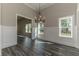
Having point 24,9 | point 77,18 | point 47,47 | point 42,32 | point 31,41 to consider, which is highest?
point 24,9

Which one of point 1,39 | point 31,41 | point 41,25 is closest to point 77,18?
point 41,25

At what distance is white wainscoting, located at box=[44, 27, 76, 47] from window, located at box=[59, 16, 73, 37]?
179 millimetres

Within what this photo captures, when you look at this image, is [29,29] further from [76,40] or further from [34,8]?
[76,40]

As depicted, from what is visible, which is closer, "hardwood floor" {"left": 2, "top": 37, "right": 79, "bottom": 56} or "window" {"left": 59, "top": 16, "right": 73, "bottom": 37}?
"hardwood floor" {"left": 2, "top": 37, "right": 79, "bottom": 56}

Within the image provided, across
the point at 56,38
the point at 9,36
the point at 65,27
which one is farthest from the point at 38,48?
the point at 65,27

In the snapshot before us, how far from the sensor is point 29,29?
176 inches

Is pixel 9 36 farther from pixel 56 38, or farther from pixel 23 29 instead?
pixel 56 38

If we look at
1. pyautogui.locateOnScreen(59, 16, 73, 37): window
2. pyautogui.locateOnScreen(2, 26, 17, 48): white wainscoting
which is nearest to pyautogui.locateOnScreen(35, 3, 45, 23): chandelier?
pyautogui.locateOnScreen(59, 16, 73, 37): window

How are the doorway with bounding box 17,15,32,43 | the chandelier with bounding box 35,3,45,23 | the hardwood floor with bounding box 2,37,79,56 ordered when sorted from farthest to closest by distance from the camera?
the chandelier with bounding box 35,3,45,23, the doorway with bounding box 17,15,32,43, the hardwood floor with bounding box 2,37,79,56

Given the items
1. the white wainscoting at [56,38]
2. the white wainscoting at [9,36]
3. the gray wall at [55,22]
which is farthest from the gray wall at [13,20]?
the white wainscoting at [56,38]

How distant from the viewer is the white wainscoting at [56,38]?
4661 millimetres

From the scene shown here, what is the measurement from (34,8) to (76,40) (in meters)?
2.34

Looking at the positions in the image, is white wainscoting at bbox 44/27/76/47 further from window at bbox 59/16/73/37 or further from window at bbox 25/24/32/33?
window at bbox 25/24/32/33

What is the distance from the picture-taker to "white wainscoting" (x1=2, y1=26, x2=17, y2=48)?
4285 millimetres
